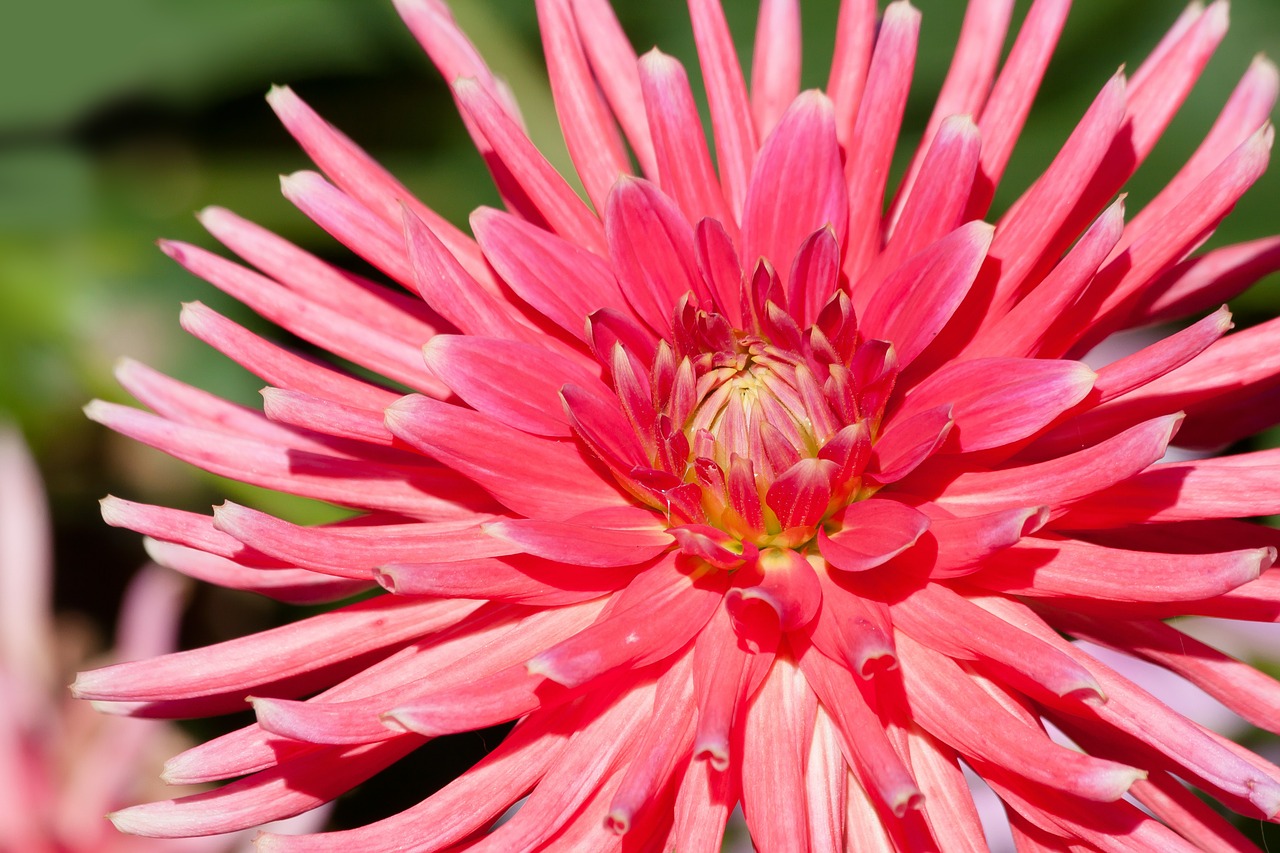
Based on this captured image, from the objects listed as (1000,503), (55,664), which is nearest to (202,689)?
(1000,503)

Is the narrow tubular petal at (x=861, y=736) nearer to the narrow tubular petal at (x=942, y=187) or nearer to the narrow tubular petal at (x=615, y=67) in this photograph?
the narrow tubular petal at (x=942, y=187)

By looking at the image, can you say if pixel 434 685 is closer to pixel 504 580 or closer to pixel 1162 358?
pixel 504 580

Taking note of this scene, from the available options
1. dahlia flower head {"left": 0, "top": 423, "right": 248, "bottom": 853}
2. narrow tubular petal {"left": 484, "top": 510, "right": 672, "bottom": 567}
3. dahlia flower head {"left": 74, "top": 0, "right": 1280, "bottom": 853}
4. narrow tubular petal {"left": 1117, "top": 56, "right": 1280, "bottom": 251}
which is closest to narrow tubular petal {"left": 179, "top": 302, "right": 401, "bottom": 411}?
dahlia flower head {"left": 74, "top": 0, "right": 1280, "bottom": 853}

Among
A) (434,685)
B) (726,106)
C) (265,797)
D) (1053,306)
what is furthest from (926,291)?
(265,797)

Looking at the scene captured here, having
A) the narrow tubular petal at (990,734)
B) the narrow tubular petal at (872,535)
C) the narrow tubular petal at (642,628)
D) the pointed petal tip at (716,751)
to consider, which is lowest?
the narrow tubular petal at (990,734)

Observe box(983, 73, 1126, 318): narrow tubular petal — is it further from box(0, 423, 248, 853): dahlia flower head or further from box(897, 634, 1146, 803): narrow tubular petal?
box(0, 423, 248, 853): dahlia flower head

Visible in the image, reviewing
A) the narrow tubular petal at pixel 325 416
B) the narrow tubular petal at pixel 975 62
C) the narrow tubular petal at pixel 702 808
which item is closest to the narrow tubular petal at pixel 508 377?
the narrow tubular petal at pixel 325 416

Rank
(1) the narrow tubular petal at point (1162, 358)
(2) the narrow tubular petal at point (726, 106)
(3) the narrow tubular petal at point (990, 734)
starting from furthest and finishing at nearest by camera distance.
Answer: (2) the narrow tubular petal at point (726, 106)
(1) the narrow tubular petal at point (1162, 358)
(3) the narrow tubular petal at point (990, 734)
